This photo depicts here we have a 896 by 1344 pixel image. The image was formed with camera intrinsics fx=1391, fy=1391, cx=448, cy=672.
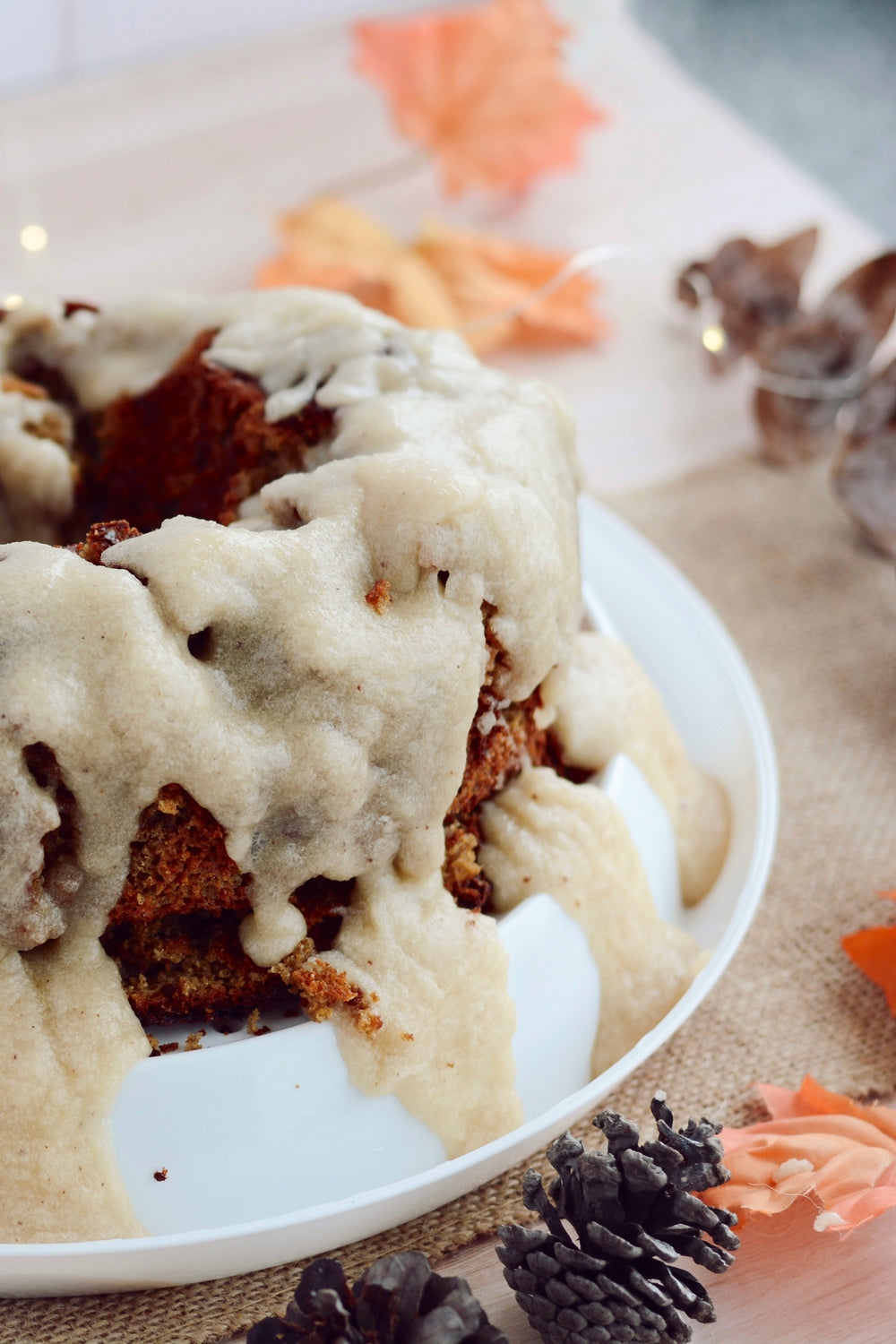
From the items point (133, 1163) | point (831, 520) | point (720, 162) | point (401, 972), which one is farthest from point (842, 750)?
point (720, 162)

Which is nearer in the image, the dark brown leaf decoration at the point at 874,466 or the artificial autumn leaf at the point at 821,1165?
the artificial autumn leaf at the point at 821,1165

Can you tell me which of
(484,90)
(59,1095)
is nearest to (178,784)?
(59,1095)

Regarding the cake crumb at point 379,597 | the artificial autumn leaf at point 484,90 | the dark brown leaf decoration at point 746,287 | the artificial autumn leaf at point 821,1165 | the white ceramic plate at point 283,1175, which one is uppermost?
the cake crumb at point 379,597

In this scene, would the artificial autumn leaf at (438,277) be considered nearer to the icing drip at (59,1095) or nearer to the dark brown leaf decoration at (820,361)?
the dark brown leaf decoration at (820,361)

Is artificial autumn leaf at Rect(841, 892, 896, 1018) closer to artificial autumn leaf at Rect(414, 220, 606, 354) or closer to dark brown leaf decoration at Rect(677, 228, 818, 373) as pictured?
dark brown leaf decoration at Rect(677, 228, 818, 373)

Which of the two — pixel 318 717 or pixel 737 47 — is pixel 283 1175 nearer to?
pixel 318 717

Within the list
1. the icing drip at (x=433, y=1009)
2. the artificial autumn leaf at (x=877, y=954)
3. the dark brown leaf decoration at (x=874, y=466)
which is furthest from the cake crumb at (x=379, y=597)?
the dark brown leaf decoration at (x=874, y=466)

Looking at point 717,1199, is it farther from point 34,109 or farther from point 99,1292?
point 34,109

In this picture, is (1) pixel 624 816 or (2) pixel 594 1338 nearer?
(2) pixel 594 1338
